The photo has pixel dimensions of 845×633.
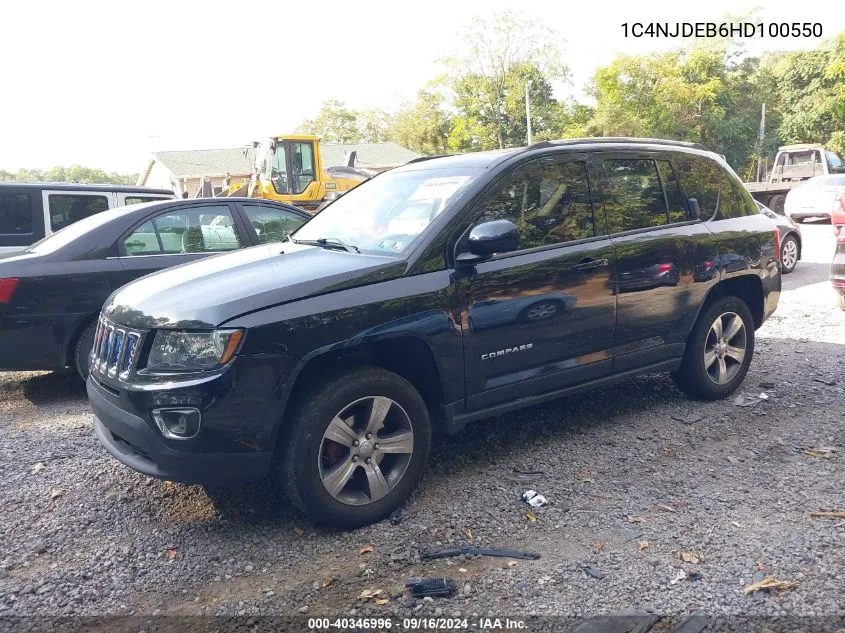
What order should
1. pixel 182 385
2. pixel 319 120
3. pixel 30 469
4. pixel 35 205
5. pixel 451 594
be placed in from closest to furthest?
pixel 451 594
pixel 182 385
pixel 30 469
pixel 35 205
pixel 319 120

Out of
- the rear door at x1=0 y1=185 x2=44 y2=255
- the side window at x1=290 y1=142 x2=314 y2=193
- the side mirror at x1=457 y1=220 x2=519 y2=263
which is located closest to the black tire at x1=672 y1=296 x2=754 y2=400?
the side mirror at x1=457 y1=220 x2=519 y2=263

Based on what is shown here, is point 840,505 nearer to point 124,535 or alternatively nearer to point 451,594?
point 451,594

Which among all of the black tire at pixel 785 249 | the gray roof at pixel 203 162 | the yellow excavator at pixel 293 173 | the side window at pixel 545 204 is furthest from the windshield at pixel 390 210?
the gray roof at pixel 203 162

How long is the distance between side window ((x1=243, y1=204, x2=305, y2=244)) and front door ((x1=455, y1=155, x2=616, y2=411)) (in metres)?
3.03

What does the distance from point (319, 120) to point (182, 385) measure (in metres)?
73.6

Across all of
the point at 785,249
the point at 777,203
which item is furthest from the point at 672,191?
the point at 777,203

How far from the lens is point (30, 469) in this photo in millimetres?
4348

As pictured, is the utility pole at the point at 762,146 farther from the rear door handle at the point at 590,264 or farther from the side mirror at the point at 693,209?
the rear door handle at the point at 590,264

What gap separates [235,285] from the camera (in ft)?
11.3

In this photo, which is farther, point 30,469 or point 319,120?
point 319,120

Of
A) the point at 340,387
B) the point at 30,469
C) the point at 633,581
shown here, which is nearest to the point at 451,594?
the point at 633,581

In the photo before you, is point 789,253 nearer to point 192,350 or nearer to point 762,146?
point 192,350

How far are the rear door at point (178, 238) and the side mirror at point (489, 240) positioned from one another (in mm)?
3375

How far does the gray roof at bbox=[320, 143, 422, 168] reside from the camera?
51344 millimetres
